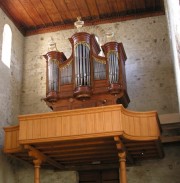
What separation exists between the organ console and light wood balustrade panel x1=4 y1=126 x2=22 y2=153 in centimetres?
156

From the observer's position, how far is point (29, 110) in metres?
14.5

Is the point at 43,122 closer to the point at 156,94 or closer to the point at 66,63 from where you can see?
the point at 66,63

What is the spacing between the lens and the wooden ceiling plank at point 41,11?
1390 cm

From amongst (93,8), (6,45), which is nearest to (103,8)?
(93,8)

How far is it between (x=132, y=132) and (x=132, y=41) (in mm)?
5182

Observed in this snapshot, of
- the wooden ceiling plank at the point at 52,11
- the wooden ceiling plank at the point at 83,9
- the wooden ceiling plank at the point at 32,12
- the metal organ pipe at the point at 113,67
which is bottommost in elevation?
the metal organ pipe at the point at 113,67

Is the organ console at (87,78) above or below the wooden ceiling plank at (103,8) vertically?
below

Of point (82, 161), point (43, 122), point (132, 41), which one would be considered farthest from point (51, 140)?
point (132, 41)

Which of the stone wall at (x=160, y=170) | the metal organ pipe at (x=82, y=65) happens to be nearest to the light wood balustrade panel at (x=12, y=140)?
the metal organ pipe at (x=82, y=65)

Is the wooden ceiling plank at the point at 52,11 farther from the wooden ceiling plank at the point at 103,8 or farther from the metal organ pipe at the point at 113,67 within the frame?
the metal organ pipe at the point at 113,67

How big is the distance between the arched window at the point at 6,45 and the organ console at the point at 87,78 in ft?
6.16

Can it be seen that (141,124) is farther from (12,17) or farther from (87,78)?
(12,17)

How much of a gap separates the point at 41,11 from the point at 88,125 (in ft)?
19.7

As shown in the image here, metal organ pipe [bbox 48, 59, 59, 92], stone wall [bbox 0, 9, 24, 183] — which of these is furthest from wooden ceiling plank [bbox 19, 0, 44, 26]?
metal organ pipe [bbox 48, 59, 59, 92]
